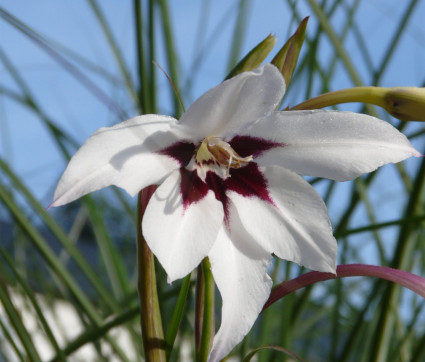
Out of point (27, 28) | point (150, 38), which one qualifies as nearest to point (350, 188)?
point (150, 38)

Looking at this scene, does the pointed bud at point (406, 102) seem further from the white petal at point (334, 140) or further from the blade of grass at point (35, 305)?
the blade of grass at point (35, 305)

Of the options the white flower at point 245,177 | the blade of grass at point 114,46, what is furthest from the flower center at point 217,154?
the blade of grass at point 114,46

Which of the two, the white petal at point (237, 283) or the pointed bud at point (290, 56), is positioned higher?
the pointed bud at point (290, 56)

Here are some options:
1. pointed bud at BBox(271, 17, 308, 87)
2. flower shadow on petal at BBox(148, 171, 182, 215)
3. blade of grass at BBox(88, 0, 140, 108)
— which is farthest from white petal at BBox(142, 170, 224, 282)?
blade of grass at BBox(88, 0, 140, 108)

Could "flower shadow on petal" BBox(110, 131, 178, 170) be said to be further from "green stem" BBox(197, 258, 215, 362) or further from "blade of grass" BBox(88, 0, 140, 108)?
"blade of grass" BBox(88, 0, 140, 108)

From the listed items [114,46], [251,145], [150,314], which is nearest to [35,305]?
[150,314]

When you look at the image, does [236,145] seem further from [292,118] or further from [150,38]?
[150,38]

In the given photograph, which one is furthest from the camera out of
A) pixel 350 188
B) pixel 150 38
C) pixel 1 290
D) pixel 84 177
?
pixel 350 188
